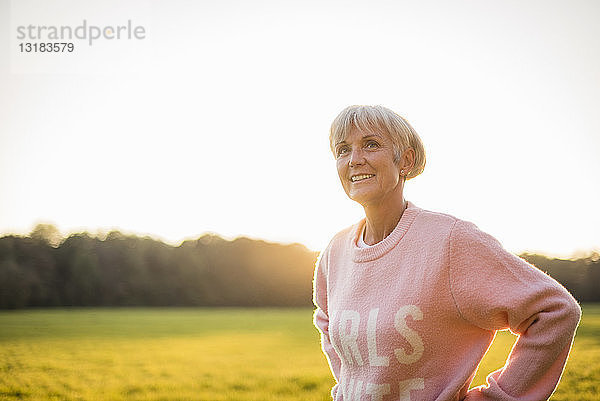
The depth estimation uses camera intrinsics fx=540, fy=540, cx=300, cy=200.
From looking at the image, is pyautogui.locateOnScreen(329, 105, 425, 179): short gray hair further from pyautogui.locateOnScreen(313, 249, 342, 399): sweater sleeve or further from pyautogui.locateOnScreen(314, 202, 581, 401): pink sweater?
pyautogui.locateOnScreen(313, 249, 342, 399): sweater sleeve

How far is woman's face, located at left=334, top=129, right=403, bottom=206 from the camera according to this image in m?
2.18

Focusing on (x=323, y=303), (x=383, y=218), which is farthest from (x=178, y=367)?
(x=383, y=218)

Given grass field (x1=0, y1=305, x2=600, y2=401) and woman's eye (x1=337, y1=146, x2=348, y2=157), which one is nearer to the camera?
woman's eye (x1=337, y1=146, x2=348, y2=157)

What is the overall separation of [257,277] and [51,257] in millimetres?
16586

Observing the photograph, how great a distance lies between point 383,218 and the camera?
2.31 m

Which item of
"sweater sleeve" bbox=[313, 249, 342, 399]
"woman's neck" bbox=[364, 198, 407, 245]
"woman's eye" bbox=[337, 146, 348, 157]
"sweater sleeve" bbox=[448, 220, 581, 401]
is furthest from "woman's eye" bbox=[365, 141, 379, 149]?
"sweater sleeve" bbox=[313, 249, 342, 399]

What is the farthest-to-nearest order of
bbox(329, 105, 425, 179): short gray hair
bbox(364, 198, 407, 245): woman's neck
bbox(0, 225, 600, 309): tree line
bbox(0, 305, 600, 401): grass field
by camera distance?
bbox(0, 225, 600, 309): tree line
bbox(0, 305, 600, 401): grass field
bbox(364, 198, 407, 245): woman's neck
bbox(329, 105, 425, 179): short gray hair

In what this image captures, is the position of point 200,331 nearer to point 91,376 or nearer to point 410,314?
point 91,376

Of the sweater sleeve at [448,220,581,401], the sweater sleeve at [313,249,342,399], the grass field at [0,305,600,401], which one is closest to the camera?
the sweater sleeve at [448,220,581,401]

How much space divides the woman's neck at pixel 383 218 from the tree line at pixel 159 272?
120 feet

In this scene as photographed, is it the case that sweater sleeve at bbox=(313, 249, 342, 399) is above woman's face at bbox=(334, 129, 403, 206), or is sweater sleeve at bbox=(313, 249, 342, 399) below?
below

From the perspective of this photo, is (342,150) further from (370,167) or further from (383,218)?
(383,218)

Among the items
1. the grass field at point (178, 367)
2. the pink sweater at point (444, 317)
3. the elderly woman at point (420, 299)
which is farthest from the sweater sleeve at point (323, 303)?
the grass field at point (178, 367)

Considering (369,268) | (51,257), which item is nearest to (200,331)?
(51,257)
